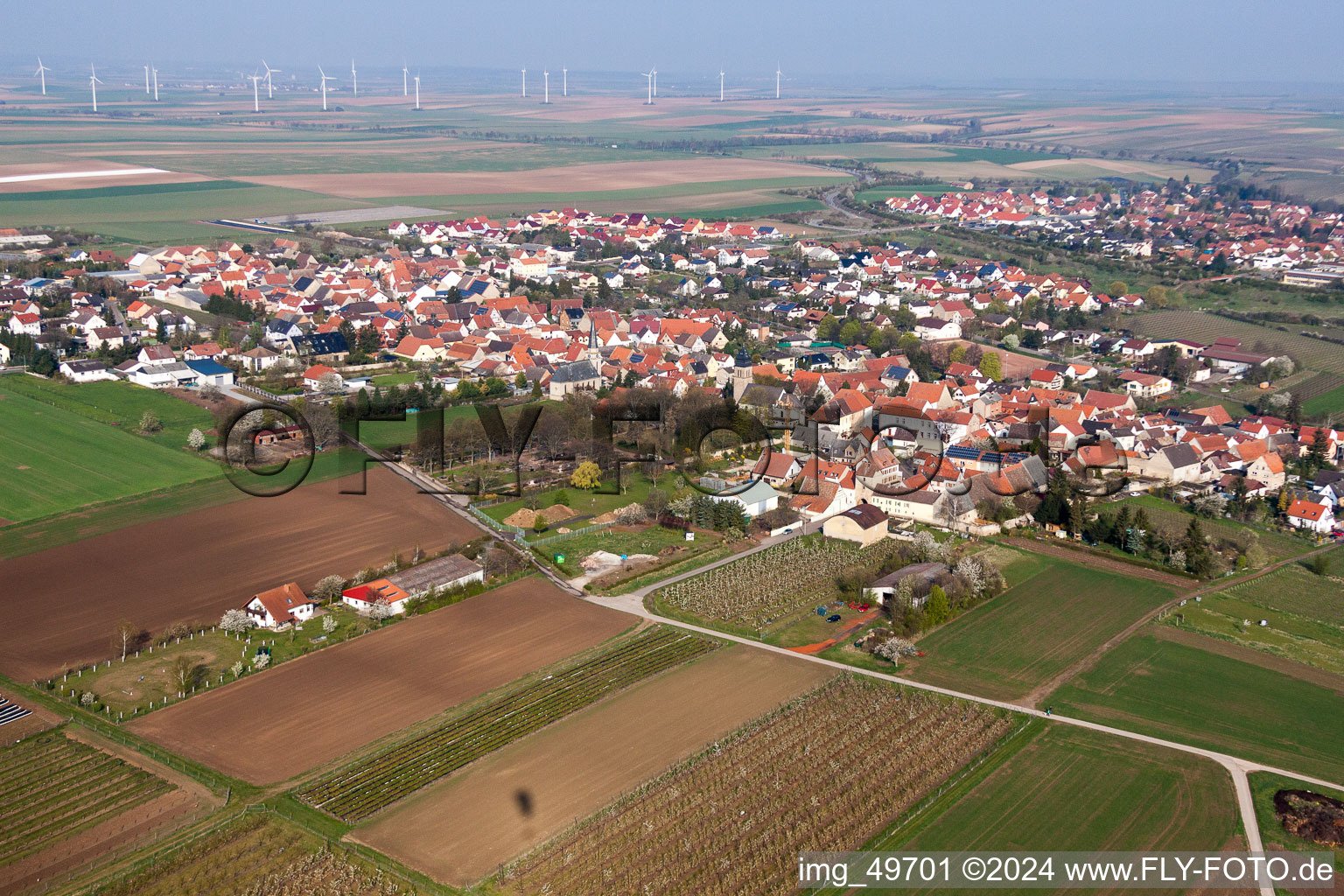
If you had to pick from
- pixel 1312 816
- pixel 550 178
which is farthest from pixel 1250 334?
pixel 550 178

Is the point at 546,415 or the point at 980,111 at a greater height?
the point at 980,111

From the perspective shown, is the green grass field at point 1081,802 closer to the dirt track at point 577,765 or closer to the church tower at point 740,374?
the dirt track at point 577,765

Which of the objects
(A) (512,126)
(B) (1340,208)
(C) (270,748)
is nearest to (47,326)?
(C) (270,748)

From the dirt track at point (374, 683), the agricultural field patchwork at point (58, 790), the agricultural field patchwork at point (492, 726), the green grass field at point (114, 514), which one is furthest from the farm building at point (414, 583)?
the green grass field at point (114, 514)

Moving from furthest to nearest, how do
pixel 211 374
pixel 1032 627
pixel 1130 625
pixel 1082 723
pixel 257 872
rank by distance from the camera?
pixel 211 374, pixel 1130 625, pixel 1032 627, pixel 1082 723, pixel 257 872

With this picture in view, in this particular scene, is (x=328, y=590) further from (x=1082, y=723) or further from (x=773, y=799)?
(x=1082, y=723)

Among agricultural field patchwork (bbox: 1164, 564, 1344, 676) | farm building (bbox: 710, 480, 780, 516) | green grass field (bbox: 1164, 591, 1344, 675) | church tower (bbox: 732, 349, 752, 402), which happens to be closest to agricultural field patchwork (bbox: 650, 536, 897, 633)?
farm building (bbox: 710, 480, 780, 516)

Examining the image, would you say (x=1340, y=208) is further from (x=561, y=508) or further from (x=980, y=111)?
(x=980, y=111)
